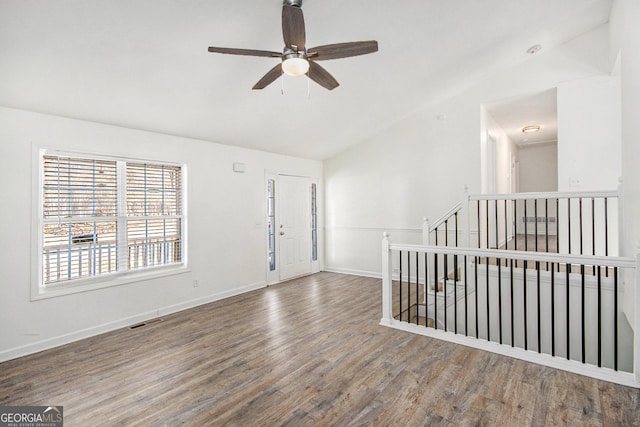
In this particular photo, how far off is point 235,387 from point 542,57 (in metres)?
5.76

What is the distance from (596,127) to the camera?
4160mm

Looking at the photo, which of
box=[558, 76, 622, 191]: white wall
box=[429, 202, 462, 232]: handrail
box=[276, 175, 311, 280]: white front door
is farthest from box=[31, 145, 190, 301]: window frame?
box=[558, 76, 622, 191]: white wall

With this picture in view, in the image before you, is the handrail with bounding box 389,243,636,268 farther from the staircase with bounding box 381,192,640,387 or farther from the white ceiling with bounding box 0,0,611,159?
the white ceiling with bounding box 0,0,611,159

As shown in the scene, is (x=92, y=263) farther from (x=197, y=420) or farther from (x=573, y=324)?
(x=573, y=324)

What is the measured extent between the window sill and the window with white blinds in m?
0.06

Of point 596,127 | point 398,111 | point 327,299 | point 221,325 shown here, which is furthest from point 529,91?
point 221,325

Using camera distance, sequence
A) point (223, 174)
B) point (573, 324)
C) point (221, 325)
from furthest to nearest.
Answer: point (223, 174) < point (221, 325) < point (573, 324)

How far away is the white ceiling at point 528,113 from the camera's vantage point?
492 centimetres

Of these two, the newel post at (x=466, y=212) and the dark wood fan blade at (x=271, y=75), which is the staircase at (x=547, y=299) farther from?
the dark wood fan blade at (x=271, y=75)

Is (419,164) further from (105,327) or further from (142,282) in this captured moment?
(105,327)

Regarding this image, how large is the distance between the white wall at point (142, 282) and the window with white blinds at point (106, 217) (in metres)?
0.18

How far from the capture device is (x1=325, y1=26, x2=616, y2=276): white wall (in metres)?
4.48

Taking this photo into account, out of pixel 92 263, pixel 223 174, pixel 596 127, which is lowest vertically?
pixel 92 263

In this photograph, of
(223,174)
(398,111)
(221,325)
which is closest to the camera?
(221,325)
